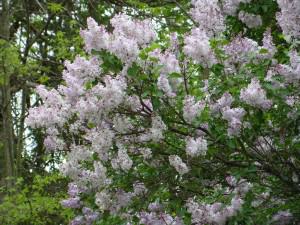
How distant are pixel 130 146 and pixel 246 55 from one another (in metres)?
1.10

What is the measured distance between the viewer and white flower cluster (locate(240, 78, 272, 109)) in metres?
3.88

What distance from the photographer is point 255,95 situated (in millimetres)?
3881

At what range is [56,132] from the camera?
4.71 meters

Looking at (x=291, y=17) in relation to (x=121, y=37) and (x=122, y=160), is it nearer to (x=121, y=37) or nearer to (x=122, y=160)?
(x=121, y=37)

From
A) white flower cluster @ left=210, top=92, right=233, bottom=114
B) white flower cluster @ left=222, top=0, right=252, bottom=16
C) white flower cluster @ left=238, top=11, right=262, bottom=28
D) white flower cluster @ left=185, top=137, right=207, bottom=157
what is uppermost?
white flower cluster @ left=222, top=0, right=252, bottom=16

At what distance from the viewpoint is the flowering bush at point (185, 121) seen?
4094 millimetres

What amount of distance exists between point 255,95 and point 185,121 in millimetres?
588

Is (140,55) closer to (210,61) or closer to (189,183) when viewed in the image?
(210,61)

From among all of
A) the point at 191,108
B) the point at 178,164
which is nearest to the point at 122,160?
the point at 178,164

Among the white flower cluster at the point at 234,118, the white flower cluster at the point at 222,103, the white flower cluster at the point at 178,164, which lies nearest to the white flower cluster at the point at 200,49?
the white flower cluster at the point at 222,103

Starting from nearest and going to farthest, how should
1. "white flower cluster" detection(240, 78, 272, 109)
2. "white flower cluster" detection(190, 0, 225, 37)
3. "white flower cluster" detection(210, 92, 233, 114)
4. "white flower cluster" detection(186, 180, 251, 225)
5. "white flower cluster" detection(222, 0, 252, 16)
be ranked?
1. "white flower cluster" detection(240, 78, 272, 109)
2. "white flower cluster" detection(210, 92, 233, 114)
3. "white flower cluster" detection(190, 0, 225, 37)
4. "white flower cluster" detection(186, 180, 251, 225)
5. "white flower cluster" detection(222, 0, 252, 16)

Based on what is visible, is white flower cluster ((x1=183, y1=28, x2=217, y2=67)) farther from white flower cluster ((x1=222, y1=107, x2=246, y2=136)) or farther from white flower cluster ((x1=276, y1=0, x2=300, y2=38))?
white flower cluster ((x1=276, y1=0, x2=300, y2=38))

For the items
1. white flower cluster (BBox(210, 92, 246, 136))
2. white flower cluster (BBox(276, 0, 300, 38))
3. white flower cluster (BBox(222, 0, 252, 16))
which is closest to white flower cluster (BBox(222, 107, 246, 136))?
white flower cluster (BBox(210, 92, 246, 136))

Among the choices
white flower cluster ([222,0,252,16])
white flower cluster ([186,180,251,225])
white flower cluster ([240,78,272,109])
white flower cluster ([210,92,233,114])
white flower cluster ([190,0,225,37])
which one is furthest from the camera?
white flower cluster ([222,0,252,16])
